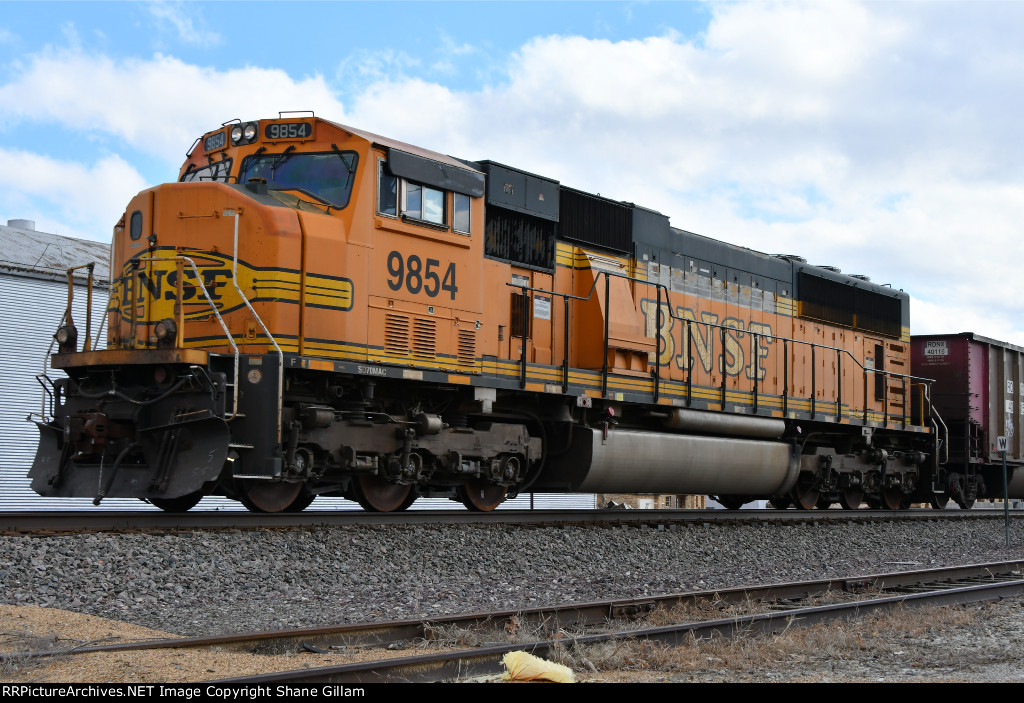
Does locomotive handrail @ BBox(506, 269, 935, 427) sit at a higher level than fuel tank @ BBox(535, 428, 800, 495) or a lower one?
higher

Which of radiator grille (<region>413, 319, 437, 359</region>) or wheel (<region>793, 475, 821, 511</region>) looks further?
wheel (<region>793, 475, 821, 511</region>)

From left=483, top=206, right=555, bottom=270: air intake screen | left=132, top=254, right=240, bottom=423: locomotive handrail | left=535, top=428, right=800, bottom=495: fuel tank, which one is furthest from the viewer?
left=535, top=428, right=800, bottom=495: fuel tank

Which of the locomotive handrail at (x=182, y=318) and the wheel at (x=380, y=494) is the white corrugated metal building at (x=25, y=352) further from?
the locomotive handrail at (x=182, y=318)

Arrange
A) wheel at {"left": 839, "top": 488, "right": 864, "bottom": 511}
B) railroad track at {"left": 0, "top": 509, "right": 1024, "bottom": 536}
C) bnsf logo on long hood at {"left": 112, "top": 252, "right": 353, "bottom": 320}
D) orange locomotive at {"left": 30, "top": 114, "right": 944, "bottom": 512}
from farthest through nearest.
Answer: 1. wheel at {"left": 839, "top": 488, "right": 864, "bottom": 511}
2. bnsf logo on long hood at {"left": 112, "top": 252, "right": 353, "bottom": 320}
3. orange locomotive at {"left": 30, "top": 114, "right": 944, "bottom": 512}
4. railroad track at {"left": 0, "top": 509, "right": 1024, "bottom": 536}

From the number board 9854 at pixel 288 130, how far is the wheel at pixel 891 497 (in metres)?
12.0

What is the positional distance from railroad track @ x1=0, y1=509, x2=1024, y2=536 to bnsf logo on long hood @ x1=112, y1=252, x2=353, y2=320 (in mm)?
1899

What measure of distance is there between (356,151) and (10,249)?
423 inches

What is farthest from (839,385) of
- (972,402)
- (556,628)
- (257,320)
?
(556,628)

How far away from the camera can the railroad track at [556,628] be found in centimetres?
493

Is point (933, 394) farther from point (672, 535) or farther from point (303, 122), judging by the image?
point (303, 122)

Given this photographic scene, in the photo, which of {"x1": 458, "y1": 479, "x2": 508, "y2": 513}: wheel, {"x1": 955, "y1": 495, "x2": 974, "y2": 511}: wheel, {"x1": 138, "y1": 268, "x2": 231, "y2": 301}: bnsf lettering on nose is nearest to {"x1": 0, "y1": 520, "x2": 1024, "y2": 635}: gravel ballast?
{"x1": 458, "y1": 479, "x2": 508, "y2": 513}: wheel

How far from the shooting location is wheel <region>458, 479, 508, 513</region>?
36.7 feet

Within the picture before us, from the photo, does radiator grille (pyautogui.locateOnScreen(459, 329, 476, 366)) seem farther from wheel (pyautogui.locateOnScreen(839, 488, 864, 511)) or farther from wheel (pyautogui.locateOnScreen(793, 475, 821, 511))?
wheel (pyautogui.locateOnScreen(839, 488, 864, 511))
